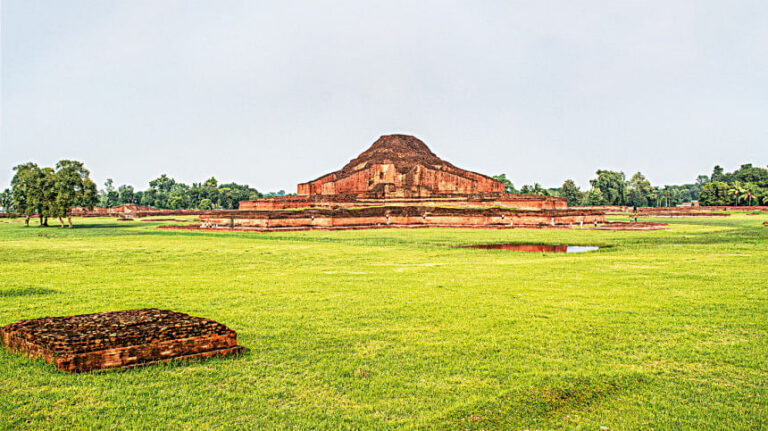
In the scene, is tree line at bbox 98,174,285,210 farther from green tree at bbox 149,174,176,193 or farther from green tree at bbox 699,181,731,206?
green tree at bbox 699,181,731,206

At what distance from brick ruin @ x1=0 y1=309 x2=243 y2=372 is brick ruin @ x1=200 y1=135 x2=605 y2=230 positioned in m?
22.8

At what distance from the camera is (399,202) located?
128 feet

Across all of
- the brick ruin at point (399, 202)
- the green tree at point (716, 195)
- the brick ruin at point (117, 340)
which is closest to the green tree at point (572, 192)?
the green tree at point (716, 195)

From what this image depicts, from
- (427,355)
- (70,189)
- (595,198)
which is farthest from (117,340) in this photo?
(595,198)

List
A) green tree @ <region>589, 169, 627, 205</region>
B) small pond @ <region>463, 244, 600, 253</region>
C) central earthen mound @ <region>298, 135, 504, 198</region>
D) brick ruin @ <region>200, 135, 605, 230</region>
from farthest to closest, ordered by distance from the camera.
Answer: green tree @ <region>589, 169, 627, 205</region>
central earthen mound @ <region>298, 135, 504, 198</region>
brick ruin @ <region>200, 135, 605, 230</region>
small pond @ <region>463, 244, 600, 253</region>

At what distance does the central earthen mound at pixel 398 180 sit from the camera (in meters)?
43.6

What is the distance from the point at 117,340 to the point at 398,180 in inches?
1680

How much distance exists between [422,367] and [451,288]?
3711 millimetres

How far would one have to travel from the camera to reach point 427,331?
5.34m

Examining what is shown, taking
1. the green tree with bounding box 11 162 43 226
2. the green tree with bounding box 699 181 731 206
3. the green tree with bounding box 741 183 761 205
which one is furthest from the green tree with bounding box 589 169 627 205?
the green tree with bounding box 11 162 43 226

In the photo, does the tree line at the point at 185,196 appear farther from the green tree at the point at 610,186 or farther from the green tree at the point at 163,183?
the green tree at the point at 610,186

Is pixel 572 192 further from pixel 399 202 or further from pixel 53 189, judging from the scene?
pixel 53 189

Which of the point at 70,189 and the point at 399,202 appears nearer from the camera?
the point at 70,189

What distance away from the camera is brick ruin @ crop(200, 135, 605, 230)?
29141mm
